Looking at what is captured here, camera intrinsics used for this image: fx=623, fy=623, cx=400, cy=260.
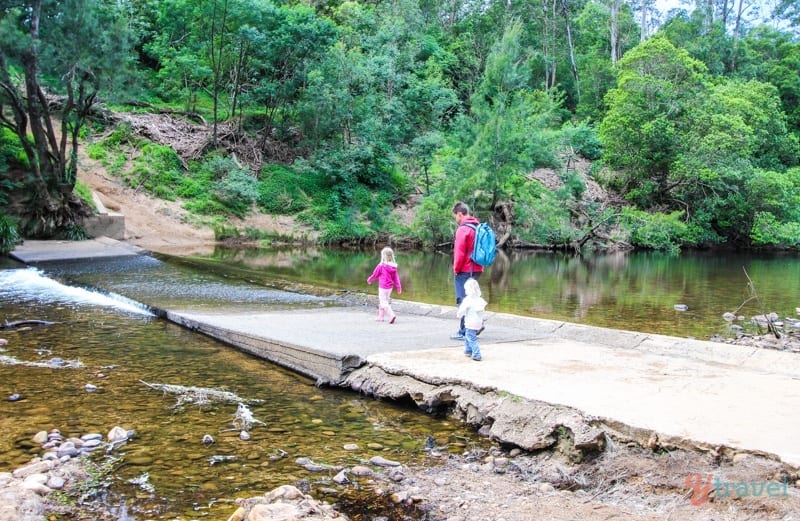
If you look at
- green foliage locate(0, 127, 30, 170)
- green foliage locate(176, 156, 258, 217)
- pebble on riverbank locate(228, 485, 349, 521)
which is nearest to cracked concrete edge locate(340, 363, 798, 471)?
pebble on riverbank locate(228, 485, 349, 521)

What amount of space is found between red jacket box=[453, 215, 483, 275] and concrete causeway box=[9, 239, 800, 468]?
0.98 m

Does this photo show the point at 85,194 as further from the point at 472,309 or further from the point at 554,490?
the point at 554,490

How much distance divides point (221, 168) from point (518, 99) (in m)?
15.8

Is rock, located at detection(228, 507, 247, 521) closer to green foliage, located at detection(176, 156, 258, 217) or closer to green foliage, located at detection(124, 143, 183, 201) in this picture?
green foliage, located at detection(176, 156, 258, 217)

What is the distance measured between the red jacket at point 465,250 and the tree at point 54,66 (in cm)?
1743

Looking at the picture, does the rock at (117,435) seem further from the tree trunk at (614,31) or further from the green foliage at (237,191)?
the tree trunk at (614,31)

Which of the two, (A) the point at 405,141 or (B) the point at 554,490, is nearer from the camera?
(B) the point at 554,490

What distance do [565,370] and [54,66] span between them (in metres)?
20.4

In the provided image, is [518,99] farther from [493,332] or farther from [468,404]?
[468,404]

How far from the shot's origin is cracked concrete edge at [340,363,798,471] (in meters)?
4.48

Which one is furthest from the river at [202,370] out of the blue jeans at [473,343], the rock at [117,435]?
the blue jeans at [473,343]

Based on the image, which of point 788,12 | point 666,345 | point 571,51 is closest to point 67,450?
point 666,345

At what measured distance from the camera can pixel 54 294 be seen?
41.7 ft

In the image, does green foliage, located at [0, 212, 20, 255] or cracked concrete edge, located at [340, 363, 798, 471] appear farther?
green foliage, located at [0, 212, 20, 255]
